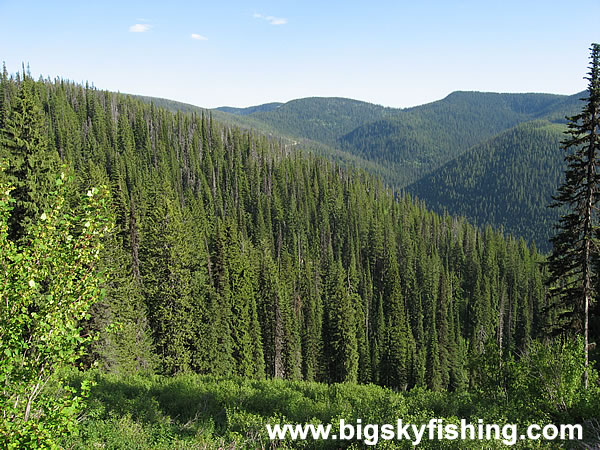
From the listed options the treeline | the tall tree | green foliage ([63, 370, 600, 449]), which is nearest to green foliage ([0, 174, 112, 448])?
the treeline

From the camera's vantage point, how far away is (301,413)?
1444 cm

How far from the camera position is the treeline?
32031 millimetres

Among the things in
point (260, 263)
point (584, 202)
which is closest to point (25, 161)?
point (584, 202)

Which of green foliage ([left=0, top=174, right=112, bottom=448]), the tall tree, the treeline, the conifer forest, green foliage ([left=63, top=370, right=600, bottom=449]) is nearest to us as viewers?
green foliage ([left=0, top=174, right=112, bottom=448])

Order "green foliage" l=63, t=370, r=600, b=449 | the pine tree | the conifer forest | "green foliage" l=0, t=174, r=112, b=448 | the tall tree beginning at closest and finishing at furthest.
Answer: "green foliage" l=0, t=174, r=112, b=448 → the conifer forest → "green foliage" l=63, t=370, r=600, b=449 → the tall tree → the pine tree

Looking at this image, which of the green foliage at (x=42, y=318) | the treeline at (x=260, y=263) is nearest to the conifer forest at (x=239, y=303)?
the green foliage at (x=42, y=318)

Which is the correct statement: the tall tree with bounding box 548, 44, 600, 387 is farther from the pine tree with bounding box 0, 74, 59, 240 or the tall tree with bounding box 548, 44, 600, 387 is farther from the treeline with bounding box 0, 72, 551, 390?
the pine tree with bounding box 0, 74, 59, 240

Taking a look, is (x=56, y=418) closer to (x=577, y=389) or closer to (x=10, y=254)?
(x=10, y=254)

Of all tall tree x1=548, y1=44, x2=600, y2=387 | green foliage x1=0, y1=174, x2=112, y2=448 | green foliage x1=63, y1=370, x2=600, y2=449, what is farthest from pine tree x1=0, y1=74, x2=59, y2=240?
tall tree x1=548, y1=44, x2=600, y2=387

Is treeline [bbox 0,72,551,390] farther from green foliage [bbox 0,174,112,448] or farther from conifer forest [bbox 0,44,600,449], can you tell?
green foliage [bbox 0,174,112,448]

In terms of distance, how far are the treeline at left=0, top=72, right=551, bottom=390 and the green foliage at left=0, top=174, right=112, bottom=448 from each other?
0.92 meters

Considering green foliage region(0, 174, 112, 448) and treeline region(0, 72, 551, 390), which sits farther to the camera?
treeline region(0, 72, 551, 390)

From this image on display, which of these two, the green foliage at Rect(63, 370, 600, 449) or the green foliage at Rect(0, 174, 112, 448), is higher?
the green foliage at Rect(0, 174, 112, 448)

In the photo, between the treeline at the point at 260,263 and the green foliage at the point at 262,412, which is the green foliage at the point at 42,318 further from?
the green foliage at the point at 262,412
